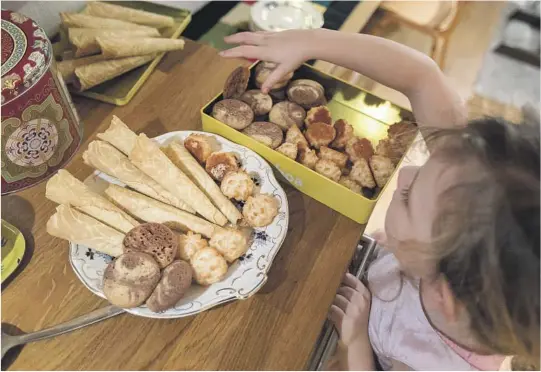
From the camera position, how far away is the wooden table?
1.87 feet

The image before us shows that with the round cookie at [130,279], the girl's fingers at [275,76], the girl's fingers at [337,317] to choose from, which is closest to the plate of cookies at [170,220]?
the round cookie at [130,279]

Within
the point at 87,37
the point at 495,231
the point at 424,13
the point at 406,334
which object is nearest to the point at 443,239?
the point at 495,231

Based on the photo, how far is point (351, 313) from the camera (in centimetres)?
79

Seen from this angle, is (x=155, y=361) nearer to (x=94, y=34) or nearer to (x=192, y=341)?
(x=192, y=341)

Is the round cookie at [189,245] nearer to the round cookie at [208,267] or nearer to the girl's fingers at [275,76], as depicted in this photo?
the round cookie at [208,267]

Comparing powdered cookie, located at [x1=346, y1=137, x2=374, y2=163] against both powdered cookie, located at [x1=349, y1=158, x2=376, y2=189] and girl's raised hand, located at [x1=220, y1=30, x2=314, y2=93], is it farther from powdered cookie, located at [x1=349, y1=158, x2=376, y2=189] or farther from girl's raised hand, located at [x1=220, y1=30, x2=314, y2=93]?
girl's raised hand, located at [x1=220, y1=30, x2=314, y2=93]

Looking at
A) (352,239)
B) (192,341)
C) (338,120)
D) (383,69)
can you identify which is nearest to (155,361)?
(192,341)

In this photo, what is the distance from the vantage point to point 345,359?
0.81 m

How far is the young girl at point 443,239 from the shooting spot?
451 millimetres

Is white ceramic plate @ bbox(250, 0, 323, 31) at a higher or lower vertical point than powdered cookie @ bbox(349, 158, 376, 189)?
higher

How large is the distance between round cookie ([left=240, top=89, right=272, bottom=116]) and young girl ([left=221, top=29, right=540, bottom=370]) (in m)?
Answer: 0.02

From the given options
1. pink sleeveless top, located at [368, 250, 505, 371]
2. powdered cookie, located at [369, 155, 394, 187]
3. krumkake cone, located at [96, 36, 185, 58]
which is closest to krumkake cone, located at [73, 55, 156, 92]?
krumkake cone, located at [96, 36, 185, 58]

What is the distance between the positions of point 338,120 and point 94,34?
0.45 meters

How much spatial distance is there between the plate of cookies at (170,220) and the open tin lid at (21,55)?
0.40 ft
